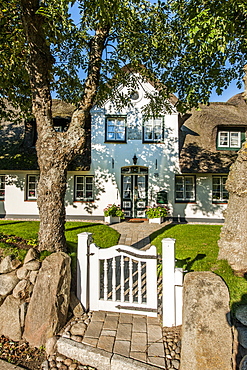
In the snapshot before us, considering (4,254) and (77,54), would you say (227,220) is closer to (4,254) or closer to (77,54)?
(4,254)

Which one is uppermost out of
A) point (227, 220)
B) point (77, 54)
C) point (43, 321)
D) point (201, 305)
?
point (77, 54)

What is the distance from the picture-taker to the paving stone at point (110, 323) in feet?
11.3

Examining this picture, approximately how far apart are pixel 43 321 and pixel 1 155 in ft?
39.8

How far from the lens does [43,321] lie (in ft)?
10.9

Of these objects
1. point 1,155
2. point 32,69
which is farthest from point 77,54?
point 1,155

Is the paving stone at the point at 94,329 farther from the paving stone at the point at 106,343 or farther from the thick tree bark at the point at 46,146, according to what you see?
the thick tree bark at the point at 46,146

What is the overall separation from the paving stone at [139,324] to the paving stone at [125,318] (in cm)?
6

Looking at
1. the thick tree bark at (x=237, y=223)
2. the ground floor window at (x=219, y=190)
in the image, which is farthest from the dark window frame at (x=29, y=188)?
the thick tree bark at (x=237, y=223)

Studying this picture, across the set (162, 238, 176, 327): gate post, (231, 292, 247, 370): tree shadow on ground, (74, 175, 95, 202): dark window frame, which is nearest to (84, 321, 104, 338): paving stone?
(162, 238, 176, 327): gate post

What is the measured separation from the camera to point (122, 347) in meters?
3.03

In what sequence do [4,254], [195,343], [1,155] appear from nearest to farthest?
[195,343], [4,254], [1,155]

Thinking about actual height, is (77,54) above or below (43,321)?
above

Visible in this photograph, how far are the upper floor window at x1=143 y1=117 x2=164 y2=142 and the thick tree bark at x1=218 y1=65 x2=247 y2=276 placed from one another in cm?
852

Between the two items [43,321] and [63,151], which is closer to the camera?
[43,321]
